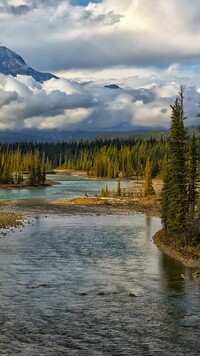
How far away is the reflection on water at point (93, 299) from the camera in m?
24.5

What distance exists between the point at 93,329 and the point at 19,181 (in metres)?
146

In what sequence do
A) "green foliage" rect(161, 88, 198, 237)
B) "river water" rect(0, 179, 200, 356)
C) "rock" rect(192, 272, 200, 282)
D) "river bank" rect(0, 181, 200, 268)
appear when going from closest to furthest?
1. "river water" rect(0, 179, 200, 356)
2. "rock" rect(192, 272, 200, 282)
3. "green foliage" rect(161, 88, 198, 237)
4. "river bank" rect(0, 181, 200, 268)

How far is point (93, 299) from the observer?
32531 millimetres

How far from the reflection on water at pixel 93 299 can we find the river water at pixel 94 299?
5 centimetres

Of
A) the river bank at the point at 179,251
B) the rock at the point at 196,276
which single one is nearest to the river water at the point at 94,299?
A: the rock at the point at 196,276

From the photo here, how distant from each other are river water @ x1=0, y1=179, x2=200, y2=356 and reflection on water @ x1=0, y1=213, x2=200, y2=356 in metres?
0.05

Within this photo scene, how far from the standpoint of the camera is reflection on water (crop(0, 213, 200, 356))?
2448 centimetres

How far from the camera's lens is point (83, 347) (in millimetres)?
23891

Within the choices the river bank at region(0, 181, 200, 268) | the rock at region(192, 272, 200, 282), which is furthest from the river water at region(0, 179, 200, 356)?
the river bank at region(0, 181, 200, 268)

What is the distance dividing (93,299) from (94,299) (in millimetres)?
70

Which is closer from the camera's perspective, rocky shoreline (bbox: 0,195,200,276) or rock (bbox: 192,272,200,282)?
rock (bbox: 192,272,200,282)

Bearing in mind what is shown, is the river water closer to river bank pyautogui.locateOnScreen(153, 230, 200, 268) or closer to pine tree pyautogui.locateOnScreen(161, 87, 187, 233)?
river bank pyautogui.locateOnScreen(153, 230, 200, 268)

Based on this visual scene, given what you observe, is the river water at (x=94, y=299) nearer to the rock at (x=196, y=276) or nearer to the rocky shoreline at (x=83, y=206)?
the rock at (x=196, y=276)

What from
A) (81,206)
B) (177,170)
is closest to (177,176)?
(177,170)
